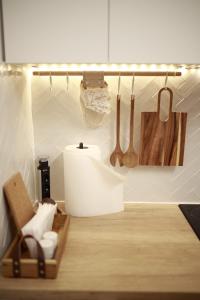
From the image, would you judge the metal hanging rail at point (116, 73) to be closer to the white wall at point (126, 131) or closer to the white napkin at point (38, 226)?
the white wall at point (126, 131)

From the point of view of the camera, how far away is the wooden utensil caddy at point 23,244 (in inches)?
31.0

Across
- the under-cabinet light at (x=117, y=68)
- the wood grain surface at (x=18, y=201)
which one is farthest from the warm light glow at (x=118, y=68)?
the wood grain surface at (x=18, y=201)

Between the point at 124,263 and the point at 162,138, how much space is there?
24.6 inches

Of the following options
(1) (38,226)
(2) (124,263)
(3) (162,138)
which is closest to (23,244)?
(1) (38,226)

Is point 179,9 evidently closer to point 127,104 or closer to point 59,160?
point 127,104

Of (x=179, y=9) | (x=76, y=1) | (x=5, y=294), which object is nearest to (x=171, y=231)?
(x=5, y=294)

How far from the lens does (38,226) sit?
0.85 metres

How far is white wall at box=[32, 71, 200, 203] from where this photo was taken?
4.09ft

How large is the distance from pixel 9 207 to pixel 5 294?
280 millimetres

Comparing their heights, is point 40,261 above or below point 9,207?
below

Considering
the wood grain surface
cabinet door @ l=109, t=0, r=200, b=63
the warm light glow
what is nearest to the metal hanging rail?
the warm light glow

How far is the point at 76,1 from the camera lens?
857 mm

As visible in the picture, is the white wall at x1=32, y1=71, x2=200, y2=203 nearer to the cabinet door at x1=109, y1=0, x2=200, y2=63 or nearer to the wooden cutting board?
the wooden cutting board

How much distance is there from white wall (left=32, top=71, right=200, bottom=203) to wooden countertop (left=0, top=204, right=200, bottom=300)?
0.20 metres
